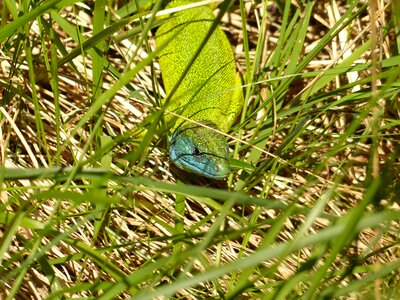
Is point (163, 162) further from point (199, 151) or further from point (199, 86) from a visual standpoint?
point (199, 86)

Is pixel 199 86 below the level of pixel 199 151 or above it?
above

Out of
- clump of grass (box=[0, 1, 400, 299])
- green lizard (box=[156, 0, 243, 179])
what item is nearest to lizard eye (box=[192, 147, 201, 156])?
green lizard (box=[156, 0, 243, 179])

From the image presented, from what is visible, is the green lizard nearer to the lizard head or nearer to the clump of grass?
the lizard head

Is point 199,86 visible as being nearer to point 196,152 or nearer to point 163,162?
point 196,152

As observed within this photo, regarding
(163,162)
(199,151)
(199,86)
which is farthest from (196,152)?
(199,86)

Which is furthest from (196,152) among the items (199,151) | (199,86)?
(199,86)

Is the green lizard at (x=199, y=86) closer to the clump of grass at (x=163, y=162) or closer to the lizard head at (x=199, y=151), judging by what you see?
the lizard head at (x=199, y=151)
